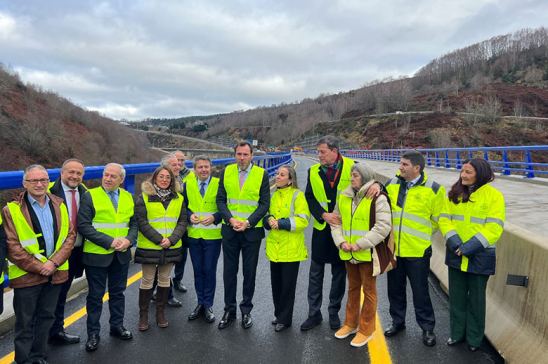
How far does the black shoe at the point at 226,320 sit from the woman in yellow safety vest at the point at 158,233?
1.82ft

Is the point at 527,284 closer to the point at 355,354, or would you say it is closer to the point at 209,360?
the point at 355,354

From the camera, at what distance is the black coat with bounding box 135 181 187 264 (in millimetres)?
4109

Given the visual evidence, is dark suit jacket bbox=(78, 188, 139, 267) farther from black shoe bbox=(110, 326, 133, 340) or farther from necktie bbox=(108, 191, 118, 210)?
black shoe bbox=(110, 326, 133, 340)

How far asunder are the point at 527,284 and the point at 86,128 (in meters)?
80.2

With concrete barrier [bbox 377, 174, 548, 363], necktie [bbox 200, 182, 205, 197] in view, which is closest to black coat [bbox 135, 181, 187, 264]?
necktie [bbox 200, 182, 205, 197]

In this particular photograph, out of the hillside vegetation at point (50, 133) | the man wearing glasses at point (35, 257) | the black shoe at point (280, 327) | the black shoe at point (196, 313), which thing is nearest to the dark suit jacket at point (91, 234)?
the man wearing glasses at point (35, 257)

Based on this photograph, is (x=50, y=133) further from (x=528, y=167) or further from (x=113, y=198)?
(x=113, y=198)

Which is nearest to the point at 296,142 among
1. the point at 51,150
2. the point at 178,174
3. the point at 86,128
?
the point at 86,128

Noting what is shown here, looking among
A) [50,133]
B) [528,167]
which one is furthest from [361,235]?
[50,133]

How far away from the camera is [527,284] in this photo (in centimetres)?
337

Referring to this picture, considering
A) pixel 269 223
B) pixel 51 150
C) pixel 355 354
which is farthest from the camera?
pixel 51 150

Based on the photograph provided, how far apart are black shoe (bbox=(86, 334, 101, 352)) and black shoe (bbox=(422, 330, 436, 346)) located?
296 cm

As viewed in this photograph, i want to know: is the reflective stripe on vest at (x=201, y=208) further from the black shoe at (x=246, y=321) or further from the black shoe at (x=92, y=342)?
the black shoe at (x=92, y=342)

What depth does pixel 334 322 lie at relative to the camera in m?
4.18
